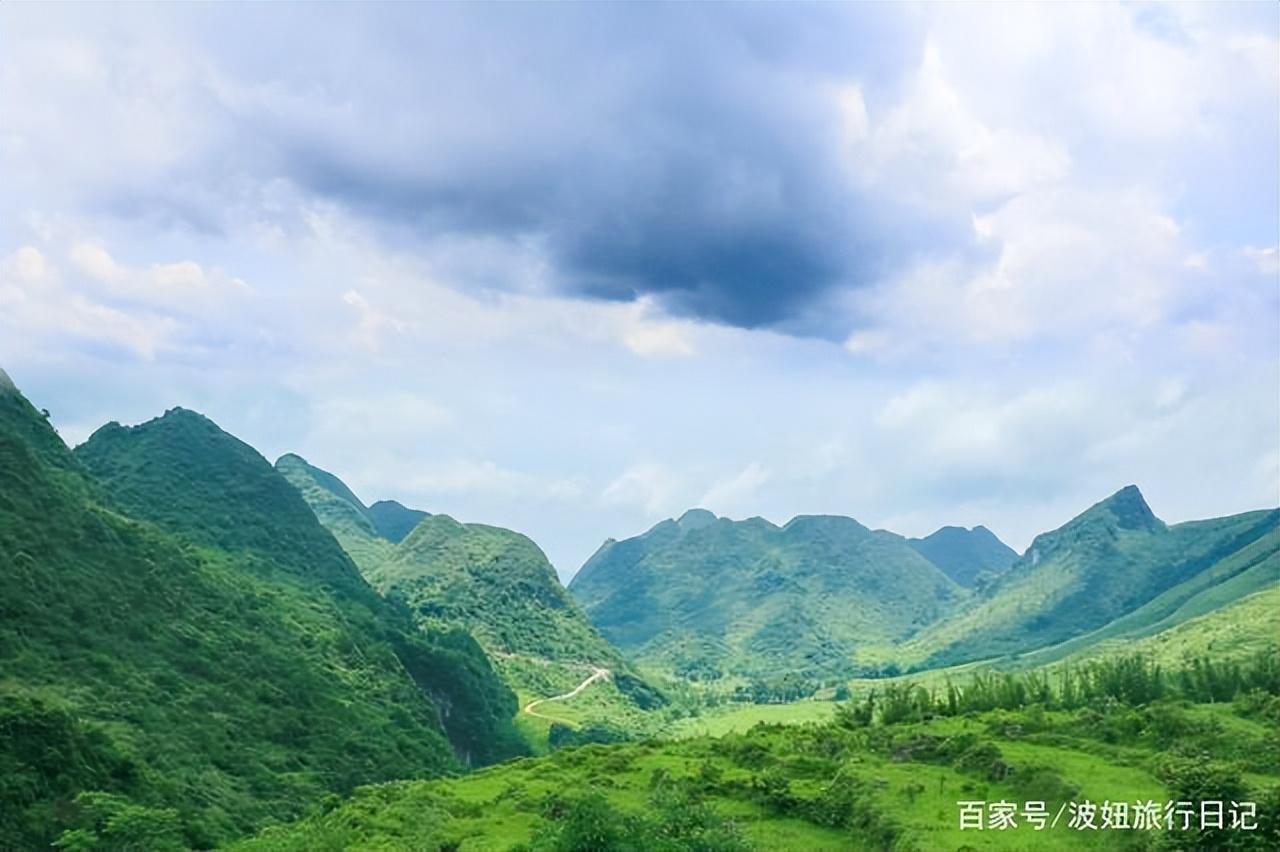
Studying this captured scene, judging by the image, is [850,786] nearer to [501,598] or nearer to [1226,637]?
[1226,637]

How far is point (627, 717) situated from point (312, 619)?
4911 centimetres

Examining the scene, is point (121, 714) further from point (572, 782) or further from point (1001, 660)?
point (1001, 660)

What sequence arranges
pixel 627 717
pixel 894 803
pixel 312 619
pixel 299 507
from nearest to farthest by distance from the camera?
pixel 894 803, pixel 312 619, pixel 299 507, pixel 627 717

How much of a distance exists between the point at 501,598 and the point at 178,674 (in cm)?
8893

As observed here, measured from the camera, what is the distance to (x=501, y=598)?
457 ft

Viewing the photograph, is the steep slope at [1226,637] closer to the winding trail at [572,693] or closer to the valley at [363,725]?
the valley at [363,725]

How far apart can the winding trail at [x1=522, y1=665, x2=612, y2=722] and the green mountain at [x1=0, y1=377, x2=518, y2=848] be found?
42.9 ft

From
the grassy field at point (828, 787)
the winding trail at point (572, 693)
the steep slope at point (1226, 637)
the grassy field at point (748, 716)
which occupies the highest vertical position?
the steep slope at point (1226, 637)

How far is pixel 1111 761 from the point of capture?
113ft

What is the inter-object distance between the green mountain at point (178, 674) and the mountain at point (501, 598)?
35.1 meters

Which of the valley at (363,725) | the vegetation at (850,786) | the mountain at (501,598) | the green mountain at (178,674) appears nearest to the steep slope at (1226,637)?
the valley at (363,725)

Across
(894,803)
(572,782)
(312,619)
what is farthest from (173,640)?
(894,803)

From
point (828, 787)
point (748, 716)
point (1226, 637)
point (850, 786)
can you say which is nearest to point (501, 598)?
point (748, 716)

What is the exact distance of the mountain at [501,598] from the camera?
12762 centimetres
